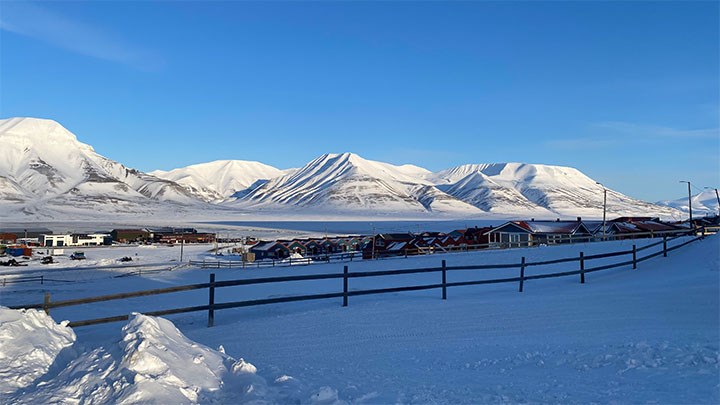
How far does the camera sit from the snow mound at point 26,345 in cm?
614

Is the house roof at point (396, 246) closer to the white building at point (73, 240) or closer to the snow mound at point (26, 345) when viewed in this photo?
the snow mound at point (26, 345)

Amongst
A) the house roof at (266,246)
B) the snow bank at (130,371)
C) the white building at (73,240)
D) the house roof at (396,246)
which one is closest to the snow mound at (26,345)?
the snow bank at (130,371)

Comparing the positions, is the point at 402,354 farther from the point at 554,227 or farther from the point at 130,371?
the point at 554,227

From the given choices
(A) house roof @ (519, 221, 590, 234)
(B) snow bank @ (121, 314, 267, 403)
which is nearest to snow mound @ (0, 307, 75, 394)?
(B) snow bank @ (121, 314, 267, 403)

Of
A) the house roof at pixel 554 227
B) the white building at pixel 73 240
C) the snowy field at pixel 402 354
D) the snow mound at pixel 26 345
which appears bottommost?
the white building at pixel 73 240

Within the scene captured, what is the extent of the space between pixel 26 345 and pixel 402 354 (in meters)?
5.26

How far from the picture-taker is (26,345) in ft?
22.0

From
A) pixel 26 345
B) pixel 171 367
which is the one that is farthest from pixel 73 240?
pixel 171 367

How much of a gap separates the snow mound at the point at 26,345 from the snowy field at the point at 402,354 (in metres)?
0.02

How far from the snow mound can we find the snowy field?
0.06 feet

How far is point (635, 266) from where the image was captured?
72.2ft

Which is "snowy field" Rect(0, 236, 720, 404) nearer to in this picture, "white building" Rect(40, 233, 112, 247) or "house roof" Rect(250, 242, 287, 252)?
"house roof" Rect(250, 242, 287, 252)

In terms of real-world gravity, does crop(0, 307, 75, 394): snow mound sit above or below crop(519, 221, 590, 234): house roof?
below

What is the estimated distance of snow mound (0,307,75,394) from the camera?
6141 millimetres
